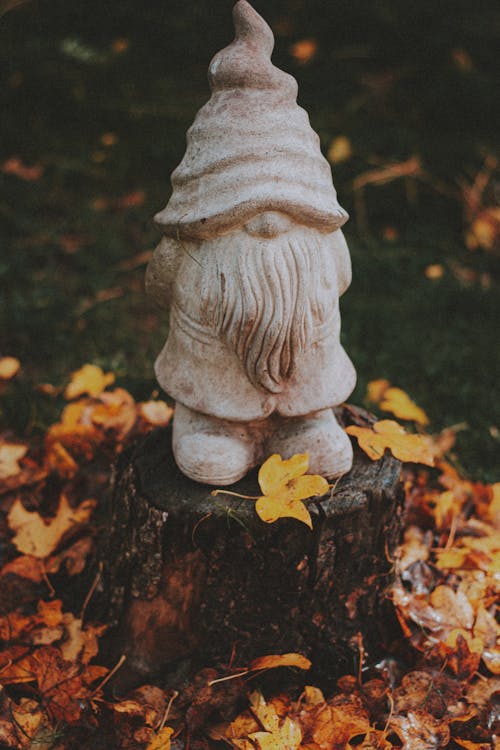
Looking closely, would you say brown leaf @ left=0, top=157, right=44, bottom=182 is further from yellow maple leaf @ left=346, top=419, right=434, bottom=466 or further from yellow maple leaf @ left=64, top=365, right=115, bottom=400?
yellow maple leaf @ left=346, top=419, right=434, bottom=466

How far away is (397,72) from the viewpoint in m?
5.73

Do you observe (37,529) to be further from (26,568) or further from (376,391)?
(376,391)

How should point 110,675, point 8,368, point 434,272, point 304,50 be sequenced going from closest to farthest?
point 110,675
point 8,368
point 434,272
point 304,50

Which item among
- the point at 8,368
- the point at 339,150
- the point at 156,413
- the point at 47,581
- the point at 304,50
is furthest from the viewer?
the point at 304,50

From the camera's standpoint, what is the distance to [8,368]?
143 inches

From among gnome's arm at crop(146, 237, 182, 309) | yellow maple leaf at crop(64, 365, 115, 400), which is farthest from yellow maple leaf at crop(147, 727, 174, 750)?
yellow maple leaf at crop(64, 365, 115, 400)

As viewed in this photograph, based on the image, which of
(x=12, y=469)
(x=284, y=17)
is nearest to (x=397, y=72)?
(x=284, y=17)

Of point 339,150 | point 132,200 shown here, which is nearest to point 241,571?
point 132,200

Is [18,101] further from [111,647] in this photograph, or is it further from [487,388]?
[111,647]

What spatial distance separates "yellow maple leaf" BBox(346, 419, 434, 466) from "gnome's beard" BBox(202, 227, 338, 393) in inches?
18.6

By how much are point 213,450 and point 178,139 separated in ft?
12.6

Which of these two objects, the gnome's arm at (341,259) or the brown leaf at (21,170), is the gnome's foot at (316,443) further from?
the brown leaf at (21,170)

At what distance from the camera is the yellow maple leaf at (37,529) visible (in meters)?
2.61

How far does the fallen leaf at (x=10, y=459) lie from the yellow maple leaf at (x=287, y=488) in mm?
1377
